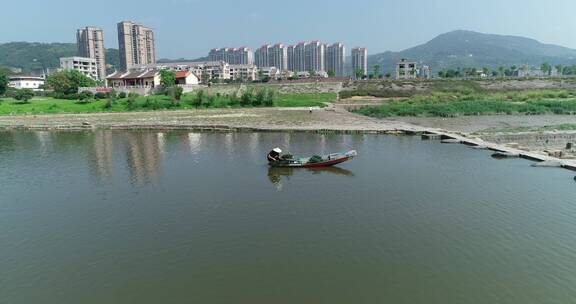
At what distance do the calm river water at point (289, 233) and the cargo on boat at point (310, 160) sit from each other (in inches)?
33.9

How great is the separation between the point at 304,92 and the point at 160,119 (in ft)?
126

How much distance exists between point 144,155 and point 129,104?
36627 mm

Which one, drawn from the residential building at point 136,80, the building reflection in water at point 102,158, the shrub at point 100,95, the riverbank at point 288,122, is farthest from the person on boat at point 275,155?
the residential building at point 136,80

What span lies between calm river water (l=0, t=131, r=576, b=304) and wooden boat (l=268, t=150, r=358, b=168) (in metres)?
0.86

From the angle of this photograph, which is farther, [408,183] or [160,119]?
[160,119]

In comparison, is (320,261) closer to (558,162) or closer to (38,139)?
(558,162)

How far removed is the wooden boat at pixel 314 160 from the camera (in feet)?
77.6

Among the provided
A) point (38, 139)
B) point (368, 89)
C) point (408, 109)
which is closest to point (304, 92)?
point (368, 89)

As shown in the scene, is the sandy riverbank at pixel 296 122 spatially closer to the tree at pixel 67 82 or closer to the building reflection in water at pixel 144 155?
the building reflection in water at pixel 144 155

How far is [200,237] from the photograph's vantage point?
1405 centimetres

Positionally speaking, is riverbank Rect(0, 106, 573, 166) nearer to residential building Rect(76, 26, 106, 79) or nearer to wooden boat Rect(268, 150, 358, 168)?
wooden boat Rect(268, 150, 358, 168)

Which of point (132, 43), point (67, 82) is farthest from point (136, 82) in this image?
point (132, 43)

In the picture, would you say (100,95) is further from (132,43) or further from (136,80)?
(132,43)

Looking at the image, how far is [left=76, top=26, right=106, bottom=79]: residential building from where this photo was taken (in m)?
184
